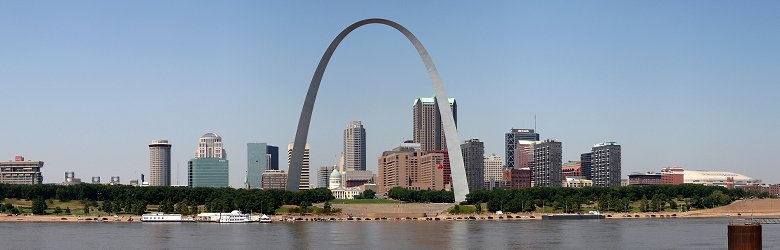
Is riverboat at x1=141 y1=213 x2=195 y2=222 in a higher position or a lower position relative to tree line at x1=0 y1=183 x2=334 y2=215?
lower

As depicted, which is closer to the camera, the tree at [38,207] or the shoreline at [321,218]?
the shoreline at [321,218]

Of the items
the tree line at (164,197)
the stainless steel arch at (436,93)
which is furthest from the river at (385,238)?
the tree line at (164,197)

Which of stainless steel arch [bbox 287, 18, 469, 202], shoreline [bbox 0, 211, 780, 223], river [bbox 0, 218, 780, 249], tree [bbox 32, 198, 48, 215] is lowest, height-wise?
shoreline [bbox 0, 211, 780, 223]

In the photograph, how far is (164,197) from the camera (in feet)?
424

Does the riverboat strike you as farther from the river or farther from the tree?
the river

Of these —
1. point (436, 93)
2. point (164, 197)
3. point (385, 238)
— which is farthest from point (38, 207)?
point (385, 238)

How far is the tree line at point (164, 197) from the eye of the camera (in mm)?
118312

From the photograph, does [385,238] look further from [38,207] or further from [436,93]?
[38,207]

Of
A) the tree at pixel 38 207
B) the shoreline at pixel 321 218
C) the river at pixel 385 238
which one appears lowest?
the shoreline at pixel 321 218

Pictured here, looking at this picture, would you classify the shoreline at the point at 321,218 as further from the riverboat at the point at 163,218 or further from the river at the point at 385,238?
the river at the point at 385,238

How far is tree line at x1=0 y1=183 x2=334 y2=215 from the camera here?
118 metres

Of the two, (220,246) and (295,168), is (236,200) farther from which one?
(220,246)

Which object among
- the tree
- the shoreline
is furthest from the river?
the tree

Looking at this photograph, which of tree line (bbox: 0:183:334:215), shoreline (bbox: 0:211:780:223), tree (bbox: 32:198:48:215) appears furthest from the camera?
tree (bbox: 32:198:48:215)
